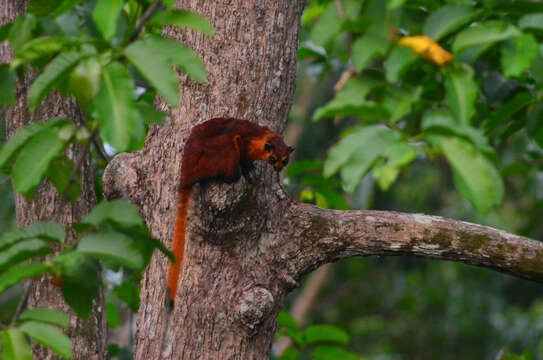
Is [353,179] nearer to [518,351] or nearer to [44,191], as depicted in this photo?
[44,191]

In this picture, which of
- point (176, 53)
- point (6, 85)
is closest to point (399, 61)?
point (176, 53)

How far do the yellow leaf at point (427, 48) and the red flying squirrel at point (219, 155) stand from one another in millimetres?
851

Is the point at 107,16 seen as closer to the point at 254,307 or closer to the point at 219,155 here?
the point at 219,155

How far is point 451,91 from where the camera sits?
1.18m

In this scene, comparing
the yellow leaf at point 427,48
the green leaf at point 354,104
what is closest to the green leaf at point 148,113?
the green leaf at point 354,104

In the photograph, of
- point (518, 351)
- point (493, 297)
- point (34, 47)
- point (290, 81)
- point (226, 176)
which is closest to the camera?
point (34, 47)

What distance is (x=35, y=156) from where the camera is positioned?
126 centimetres

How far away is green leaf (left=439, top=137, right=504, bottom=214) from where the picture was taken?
3.46 ft

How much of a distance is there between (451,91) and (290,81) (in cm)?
109

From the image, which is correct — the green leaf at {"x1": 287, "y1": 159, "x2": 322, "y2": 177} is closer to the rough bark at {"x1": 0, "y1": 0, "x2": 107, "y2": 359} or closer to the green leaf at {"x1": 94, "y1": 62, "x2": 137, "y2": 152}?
the rough bark at {"x1": 0, "y1": 0, "x2": 107, "y2": 359}

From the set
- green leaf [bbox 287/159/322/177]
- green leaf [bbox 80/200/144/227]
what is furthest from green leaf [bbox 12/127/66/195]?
green leaf [bbox 287/159/322/177]

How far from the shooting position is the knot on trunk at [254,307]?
2.02 m

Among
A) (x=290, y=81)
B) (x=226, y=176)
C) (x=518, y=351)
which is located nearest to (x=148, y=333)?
(x=226, y=176)

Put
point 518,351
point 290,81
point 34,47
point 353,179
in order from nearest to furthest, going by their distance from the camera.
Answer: point 353,179, point 34,47, point 290,81, point 518,351
